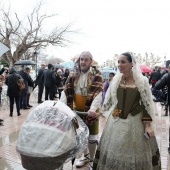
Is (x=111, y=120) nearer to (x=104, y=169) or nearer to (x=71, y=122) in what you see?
(x=104, y=169)

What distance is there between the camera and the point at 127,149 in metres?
2.70

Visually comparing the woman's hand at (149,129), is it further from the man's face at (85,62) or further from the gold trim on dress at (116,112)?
the man's face at (85,62)

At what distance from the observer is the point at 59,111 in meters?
2.08

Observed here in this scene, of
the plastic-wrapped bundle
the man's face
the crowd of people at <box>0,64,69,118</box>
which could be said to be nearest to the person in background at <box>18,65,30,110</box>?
the crowd of people at <box>0,64,69,118</box>

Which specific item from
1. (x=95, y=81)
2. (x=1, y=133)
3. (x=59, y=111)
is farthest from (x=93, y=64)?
(x=1, y=133)

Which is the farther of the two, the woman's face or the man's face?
the man's face

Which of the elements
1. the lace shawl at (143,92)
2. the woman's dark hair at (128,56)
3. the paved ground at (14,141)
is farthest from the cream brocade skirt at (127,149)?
the paved ground at (14,141)

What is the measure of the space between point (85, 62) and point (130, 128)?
3.61 ft

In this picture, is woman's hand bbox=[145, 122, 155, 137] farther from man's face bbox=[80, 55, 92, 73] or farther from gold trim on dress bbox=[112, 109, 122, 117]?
man's face bbox=[80, 55, 92, 73]

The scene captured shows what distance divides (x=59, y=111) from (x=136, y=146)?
1116mm

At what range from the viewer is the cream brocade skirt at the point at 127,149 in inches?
106

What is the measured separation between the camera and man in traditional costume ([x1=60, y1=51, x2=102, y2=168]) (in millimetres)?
3273

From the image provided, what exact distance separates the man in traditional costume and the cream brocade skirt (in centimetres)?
54

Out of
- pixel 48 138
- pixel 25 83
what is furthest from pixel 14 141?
pixel 25 83
